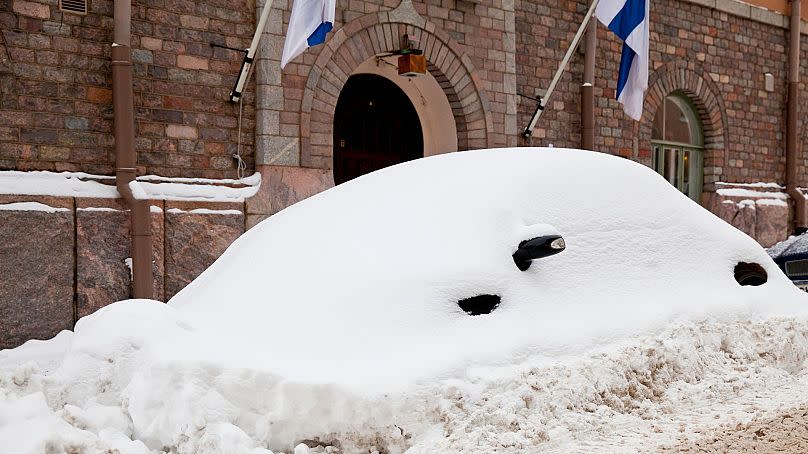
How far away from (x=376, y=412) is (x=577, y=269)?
114cm

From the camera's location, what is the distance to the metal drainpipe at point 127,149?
6.98 m

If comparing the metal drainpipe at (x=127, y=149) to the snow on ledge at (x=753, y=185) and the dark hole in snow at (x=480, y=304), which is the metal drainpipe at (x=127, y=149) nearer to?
the dark hole in snow at (x=480, y=304)

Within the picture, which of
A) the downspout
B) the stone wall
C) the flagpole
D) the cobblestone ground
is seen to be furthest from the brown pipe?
the cobblestone ground

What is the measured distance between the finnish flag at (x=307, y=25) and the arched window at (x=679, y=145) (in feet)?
22.6

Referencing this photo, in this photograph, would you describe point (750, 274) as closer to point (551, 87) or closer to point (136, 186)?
point (136, 186)

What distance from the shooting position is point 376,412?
8.35 feet

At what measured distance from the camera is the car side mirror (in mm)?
3045

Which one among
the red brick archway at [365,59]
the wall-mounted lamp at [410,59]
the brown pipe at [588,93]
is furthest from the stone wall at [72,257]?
the brown pipe at [588,93]

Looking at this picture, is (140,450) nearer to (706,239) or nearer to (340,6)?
(706,239)

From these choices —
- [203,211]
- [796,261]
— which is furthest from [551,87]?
[203,211]

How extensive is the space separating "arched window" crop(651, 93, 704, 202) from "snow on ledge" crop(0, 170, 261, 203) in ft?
23.5

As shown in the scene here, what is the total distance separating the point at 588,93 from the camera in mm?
10945

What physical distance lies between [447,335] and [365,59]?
6349 mm

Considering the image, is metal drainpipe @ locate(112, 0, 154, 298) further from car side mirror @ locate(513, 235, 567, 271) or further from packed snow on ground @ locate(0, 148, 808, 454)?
car side mirror @ locate(513, 235, 567, 271)
